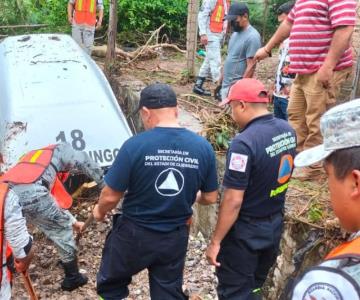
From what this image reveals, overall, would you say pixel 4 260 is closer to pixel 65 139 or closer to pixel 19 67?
pixel 65 139

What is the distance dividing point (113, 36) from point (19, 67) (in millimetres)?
2067

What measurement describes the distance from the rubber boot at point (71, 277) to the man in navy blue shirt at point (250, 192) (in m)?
1.30

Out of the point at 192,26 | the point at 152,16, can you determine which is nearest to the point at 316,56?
the point at 192,26

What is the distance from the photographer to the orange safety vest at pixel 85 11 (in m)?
7.59

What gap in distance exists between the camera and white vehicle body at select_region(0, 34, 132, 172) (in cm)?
455

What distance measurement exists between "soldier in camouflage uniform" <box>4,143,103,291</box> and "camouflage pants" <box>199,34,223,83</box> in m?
3.28

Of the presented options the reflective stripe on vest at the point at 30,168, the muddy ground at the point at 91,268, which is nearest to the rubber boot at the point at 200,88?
the muddy ground at the point at 91,268

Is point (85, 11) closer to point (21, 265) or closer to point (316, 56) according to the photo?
point (316, 56)

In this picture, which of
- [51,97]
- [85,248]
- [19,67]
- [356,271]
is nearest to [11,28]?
[19,67]

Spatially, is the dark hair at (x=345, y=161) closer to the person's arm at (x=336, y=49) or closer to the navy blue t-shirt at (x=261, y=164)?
the navy blue t-shirt at (x=261, y=164)

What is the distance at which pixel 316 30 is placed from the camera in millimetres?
3582

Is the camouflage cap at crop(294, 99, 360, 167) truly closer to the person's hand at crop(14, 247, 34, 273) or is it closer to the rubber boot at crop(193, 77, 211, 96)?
the person's hand at crop(14, 247, 34, 273)

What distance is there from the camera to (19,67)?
17.2 feet

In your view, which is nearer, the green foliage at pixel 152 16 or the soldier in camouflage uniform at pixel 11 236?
the soldier in camouflage uniform at pixel 11 236
